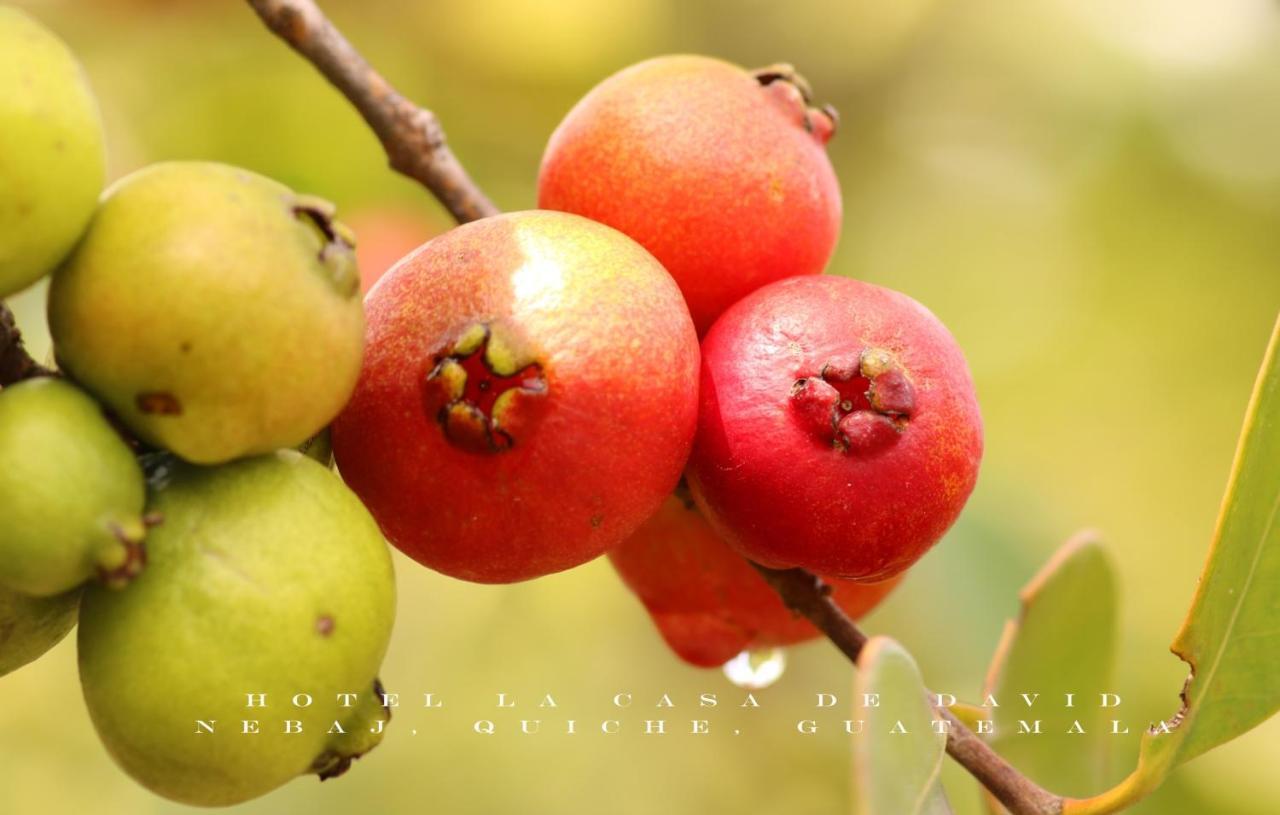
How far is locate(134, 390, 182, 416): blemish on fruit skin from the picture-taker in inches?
39.7

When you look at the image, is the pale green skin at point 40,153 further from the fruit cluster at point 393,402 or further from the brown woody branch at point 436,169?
the brown woody branch at point 436,169

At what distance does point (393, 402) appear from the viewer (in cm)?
122

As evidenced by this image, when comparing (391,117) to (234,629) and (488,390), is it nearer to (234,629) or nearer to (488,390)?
(488,390)

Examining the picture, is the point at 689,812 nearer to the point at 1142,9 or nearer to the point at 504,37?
the point at 504,37

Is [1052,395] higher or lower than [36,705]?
higher

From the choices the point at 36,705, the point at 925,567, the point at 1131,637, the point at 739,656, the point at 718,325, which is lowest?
the point at 36,705

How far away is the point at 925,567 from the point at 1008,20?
80.4 inches

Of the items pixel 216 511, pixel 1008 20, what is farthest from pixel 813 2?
pixel 216 511

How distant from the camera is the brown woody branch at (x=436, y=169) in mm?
1393

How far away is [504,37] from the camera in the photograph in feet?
11.5

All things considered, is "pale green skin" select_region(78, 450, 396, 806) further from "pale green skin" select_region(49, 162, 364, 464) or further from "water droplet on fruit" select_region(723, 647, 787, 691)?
"water droplet on fruit" select_region(723, 647, 787, 691)

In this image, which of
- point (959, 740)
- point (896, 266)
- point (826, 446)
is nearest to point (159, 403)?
point (826, 446)

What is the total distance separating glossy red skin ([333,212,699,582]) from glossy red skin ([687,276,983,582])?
0.06 metres

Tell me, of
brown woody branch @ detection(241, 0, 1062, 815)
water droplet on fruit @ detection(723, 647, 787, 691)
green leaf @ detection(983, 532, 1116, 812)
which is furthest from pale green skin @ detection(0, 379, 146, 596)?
green leaf @ detection(983, 532, 1116, 812)
